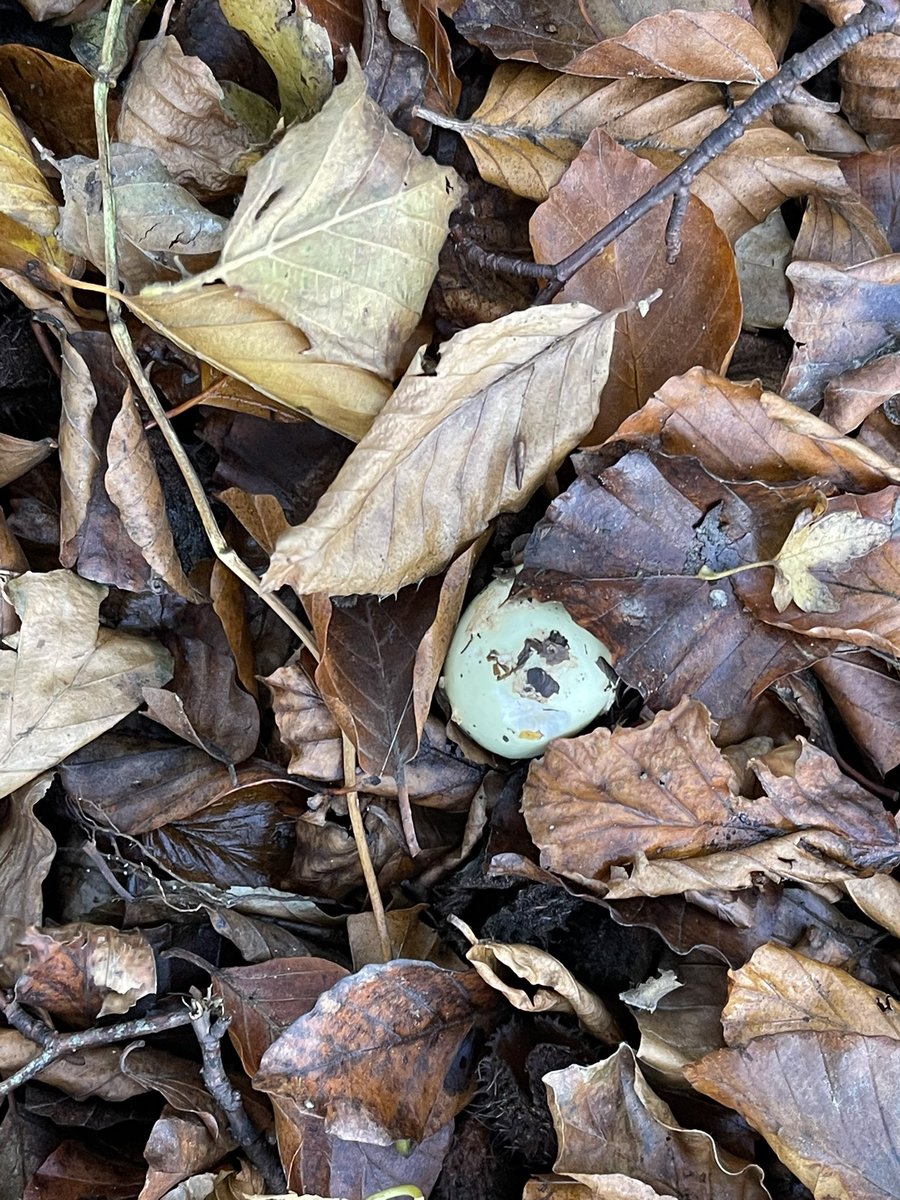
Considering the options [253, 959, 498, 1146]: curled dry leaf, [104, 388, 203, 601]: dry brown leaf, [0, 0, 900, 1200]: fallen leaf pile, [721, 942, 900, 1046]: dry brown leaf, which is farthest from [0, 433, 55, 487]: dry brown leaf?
[721, 942, 900, 1046]: dry brown leaf

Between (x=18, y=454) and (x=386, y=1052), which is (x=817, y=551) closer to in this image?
(x=386, y=1052)

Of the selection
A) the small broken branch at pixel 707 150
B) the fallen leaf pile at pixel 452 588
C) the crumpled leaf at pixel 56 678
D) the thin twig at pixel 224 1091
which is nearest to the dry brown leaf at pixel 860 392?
the fallen leaf pile at pixel 452 588

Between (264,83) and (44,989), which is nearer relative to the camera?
(44,989)

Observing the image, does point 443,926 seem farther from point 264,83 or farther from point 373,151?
point 264,83

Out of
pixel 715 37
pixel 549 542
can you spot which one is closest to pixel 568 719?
pixel 549 542

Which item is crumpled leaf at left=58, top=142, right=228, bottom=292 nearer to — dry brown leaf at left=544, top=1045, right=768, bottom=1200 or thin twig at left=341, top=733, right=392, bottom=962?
thin twig at left=341, top=733, right=392, bottom=962

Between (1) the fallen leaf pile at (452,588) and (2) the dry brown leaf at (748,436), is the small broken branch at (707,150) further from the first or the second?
(2) the dry brown leaf at (748,436)
